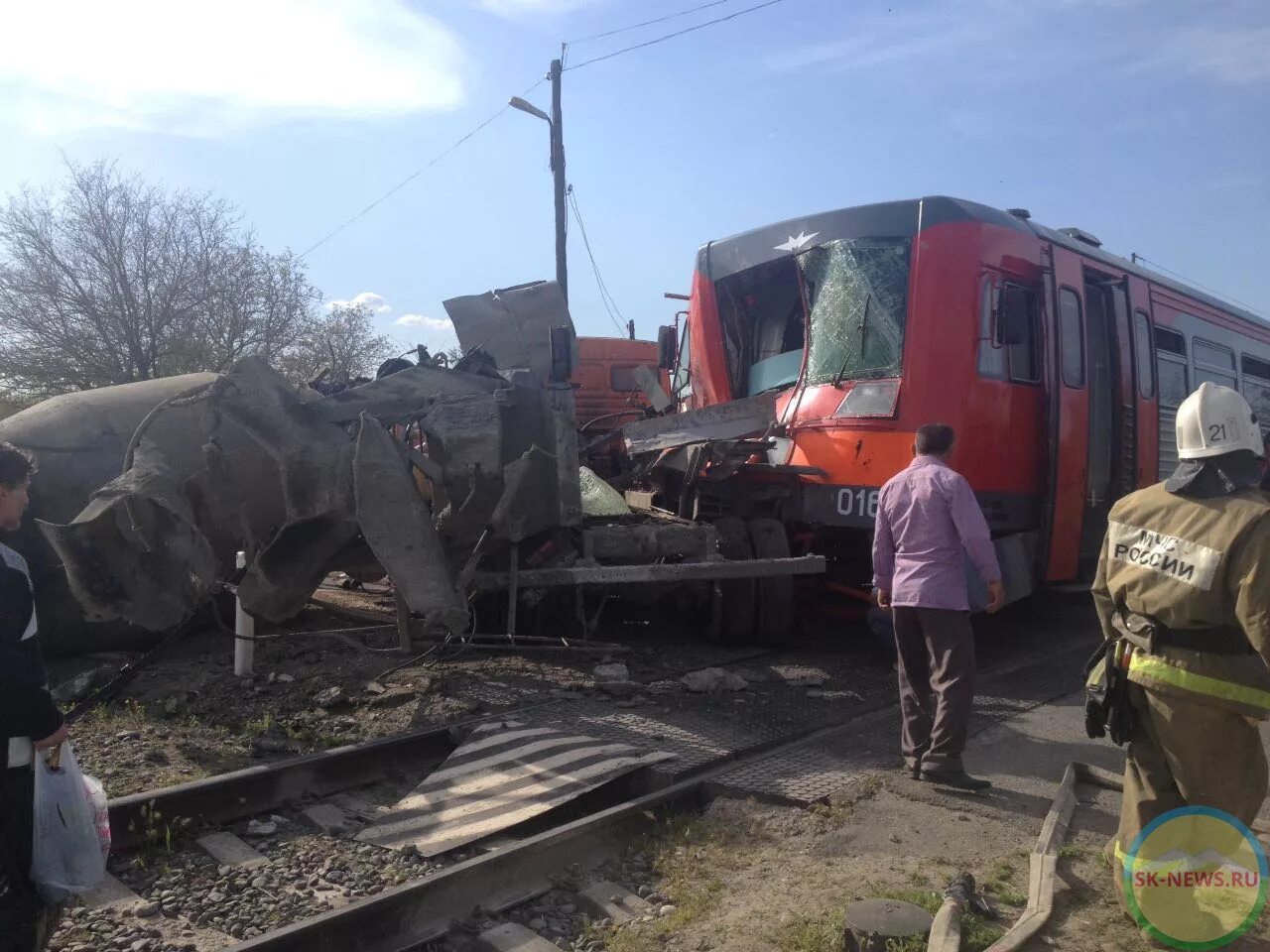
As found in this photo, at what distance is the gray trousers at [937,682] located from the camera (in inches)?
171

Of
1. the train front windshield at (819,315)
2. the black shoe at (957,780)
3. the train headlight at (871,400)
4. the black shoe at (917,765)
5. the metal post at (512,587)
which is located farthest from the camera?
the train front windshield at (819,315)

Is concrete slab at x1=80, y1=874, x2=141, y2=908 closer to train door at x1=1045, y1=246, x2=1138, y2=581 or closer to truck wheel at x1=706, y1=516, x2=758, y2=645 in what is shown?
truck wheel at x1=706, y1=516, x2=758, y2=645

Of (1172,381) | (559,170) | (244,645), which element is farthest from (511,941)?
(559,170)

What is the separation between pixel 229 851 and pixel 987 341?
220 inches

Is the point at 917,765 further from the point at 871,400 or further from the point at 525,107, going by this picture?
the point at 525,107

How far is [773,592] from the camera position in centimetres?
709

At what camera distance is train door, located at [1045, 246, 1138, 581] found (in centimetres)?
727

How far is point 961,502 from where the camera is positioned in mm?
4383

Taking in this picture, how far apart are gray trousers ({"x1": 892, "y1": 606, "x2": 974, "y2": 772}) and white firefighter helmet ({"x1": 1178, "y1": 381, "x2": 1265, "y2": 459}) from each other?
5.60 ft

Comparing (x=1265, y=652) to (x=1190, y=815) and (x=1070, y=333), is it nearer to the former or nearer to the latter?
(x=1190, y=815)

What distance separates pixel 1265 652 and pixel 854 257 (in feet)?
16.6

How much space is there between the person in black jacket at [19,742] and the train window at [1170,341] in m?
8.83

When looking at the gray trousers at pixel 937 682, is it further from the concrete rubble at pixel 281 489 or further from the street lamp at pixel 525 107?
the street lamp at pixel 525 107

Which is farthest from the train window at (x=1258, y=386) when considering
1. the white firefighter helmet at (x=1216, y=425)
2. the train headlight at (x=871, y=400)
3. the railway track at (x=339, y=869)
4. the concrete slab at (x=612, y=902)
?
the concrete slab at (x=612, y=902)
